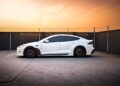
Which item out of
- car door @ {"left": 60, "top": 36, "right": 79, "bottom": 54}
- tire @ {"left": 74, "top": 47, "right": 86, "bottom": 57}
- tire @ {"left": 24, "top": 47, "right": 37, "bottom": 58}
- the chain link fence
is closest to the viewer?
tire @ {"left": 24, "top": 47, "right": 37, "bottom": 58}

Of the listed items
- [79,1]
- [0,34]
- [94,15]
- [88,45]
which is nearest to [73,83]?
[88,45]

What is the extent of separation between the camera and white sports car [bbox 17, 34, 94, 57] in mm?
14055

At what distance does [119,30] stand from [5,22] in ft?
34.8

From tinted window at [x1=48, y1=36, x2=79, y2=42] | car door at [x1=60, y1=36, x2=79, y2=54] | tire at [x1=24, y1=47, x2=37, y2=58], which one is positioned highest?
tinted window at [x1=48, y1=36, x2=79, y2=42]

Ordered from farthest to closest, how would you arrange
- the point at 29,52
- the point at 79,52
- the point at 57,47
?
the point at 79,52
the point at 57,47
the point at 29,52

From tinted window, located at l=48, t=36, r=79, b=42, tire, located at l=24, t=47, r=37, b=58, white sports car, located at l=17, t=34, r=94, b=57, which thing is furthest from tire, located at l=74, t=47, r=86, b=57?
tire, located at l=24, t=47, r=37, b=58

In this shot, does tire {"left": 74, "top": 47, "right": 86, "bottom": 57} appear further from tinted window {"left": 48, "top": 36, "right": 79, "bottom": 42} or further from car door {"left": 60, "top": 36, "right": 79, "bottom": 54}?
tinted window {"left": 48, "top": 36, "right": 79, "bottom": 42}

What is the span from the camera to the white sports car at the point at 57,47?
1405 centimetres

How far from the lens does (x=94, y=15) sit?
1867 centimetres

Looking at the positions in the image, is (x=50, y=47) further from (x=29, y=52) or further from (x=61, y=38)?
(x=29, y=52)

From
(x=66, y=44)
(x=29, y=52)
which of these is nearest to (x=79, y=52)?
(x=66, y=44)

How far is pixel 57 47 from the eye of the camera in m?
14.2

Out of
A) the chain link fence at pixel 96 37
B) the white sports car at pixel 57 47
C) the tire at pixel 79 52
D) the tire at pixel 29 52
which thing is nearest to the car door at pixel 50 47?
the white sports car at pixel 57 47

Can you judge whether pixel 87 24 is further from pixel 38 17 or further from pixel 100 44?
pixel 38 17
